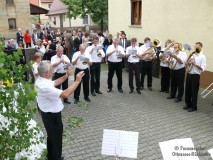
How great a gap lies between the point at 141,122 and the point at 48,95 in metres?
3.61

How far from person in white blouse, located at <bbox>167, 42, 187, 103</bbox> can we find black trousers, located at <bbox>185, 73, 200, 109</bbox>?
73cm

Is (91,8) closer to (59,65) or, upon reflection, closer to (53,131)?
(59,65)

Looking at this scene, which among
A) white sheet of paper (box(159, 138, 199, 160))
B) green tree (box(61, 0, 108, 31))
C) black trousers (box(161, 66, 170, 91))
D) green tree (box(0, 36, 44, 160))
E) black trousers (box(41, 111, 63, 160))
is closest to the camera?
green tree (box(0, 36, 44, 160))

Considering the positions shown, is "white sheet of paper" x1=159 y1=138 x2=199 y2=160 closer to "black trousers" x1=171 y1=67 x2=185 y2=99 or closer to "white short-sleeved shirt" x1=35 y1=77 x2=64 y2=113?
"white short-sleeved shirt" x1=35 y1=77 x2=64 y2=113

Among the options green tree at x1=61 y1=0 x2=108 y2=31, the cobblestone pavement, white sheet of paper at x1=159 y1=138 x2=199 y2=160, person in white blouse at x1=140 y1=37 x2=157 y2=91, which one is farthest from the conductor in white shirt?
green tree at x1=61 y1=0 x2=108 y2=31

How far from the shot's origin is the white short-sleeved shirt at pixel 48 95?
425 cm

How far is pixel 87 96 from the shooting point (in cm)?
919

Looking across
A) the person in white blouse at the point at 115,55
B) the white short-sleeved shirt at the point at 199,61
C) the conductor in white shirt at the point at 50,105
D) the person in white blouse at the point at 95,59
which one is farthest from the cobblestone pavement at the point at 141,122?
the white short-sleeved shirt at the point at 199,61

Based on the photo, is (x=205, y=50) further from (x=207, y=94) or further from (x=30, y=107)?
(x=30, y=107)

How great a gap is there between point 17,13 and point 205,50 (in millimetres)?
26962

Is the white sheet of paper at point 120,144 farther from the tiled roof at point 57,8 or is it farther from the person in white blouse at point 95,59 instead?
the tiled roof at point 57,8

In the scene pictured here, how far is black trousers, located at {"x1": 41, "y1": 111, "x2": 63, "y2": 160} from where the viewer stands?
180 inches

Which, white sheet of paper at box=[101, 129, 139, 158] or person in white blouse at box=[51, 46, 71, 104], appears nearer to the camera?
white sheet of paper at box=[101, 129, 139, 158]

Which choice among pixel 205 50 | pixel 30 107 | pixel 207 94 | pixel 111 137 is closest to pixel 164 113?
pixel 207 94
